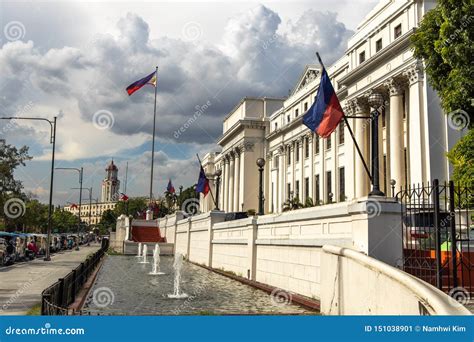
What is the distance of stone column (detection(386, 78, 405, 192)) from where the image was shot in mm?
34000

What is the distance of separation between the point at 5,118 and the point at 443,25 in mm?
24476

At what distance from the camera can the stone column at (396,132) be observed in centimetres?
3400

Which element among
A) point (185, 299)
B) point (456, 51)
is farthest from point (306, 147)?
point (185, 299)

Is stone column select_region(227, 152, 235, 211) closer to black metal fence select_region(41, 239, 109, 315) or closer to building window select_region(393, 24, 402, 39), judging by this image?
building window select_region(393, 24, 402, 39)

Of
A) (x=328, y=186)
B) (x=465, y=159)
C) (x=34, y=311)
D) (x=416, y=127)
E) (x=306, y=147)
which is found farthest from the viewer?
(x=306, y=147)

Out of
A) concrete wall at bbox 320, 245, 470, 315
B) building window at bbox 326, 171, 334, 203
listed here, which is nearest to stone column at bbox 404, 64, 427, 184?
building window at bbox 326, 171, 334, 203

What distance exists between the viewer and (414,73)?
3234 centimetres

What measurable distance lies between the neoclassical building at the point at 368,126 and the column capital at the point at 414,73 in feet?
0.20

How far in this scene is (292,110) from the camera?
61.8 meters

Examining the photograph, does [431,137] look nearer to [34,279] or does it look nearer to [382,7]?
[382,7]

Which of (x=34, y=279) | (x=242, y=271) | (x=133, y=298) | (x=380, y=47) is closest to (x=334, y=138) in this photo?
(x=380, y=47)

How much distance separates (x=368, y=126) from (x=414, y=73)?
8091 millimetres

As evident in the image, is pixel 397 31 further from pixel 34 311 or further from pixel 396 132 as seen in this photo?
pixel 34 311

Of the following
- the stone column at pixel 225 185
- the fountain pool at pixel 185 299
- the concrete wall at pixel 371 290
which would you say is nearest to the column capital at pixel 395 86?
the fountain pool at pixel 185 299
